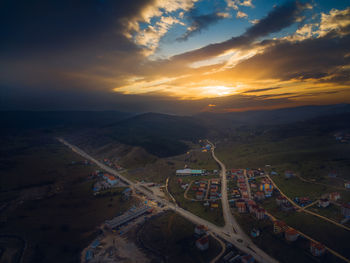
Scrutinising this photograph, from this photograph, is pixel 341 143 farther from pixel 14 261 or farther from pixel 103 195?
pixel 14 261

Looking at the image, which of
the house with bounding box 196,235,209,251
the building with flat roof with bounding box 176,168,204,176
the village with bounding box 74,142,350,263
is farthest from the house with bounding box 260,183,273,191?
the house with bounding box 196,235,209,251

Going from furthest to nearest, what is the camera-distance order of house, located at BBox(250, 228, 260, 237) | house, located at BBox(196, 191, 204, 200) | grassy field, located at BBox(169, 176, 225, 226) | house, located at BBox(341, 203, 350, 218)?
1. house, located at BBox(196, 191, 204, 200)
2. grassy field, located at BBox(169, 176, 225, 226)
3. house, located at BBox(341, 203, 350, 218)
4. house, located at BBox(250, 228, 260, 237)

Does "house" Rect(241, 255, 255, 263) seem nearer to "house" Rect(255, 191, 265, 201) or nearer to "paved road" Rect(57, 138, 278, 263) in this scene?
"paved road" Rect(57, 138, 278, 263)

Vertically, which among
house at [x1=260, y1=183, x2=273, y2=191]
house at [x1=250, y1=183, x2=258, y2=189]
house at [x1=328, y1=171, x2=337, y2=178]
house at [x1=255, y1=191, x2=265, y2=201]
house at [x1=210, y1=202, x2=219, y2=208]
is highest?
house at [x1=328, y1=171, x2=337, y2=178]

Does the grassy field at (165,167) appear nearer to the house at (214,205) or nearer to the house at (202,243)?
the house at (214,205)

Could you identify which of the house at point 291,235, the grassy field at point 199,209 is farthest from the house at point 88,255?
→ the house at point 291,235

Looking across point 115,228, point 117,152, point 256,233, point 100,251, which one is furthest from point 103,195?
point 117,152

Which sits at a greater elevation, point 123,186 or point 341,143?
point 341,143
